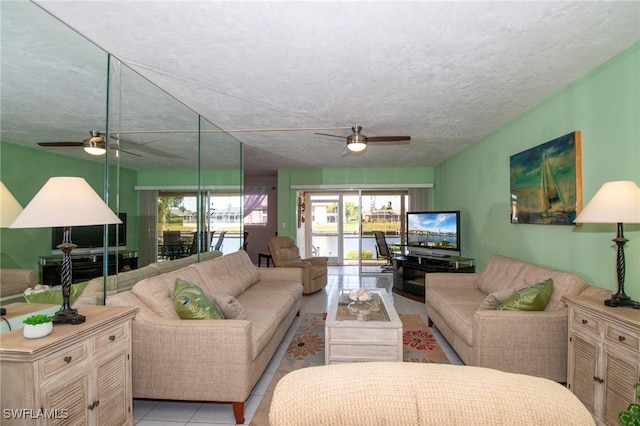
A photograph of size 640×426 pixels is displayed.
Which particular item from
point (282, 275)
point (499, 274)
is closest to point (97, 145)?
point (282, 275)

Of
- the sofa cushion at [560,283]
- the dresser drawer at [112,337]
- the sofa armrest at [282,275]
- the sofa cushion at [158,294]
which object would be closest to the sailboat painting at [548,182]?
the sofa cushion at [560,283]

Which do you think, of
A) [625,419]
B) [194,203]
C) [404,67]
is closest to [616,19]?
[404,67]

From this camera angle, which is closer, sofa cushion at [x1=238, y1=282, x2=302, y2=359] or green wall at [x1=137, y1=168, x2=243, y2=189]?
sofa cushion at [x1=238, y1=282, x2=302, y2=359]

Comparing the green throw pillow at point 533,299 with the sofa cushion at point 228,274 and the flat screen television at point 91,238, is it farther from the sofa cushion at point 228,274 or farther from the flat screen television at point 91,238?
the flat screen television at point 91,238

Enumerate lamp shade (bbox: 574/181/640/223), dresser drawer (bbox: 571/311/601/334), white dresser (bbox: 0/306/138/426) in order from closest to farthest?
white dresser (bbox: 0/306/138/426) < lamp shade (bbox: 574/181/640/223) < dresser drawer (bbox: 571/311/601/334)

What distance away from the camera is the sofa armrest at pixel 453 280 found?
3.88m

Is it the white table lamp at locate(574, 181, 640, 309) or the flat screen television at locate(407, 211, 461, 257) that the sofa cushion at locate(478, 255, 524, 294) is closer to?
the white table lamp at locate(574, 181, 640, 309)

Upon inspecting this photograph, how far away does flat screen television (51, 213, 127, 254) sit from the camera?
182 centimetres

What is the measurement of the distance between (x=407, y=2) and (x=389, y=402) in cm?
182

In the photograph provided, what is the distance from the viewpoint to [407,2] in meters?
1.63

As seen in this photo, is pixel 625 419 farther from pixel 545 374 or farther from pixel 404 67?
pixel 404 67

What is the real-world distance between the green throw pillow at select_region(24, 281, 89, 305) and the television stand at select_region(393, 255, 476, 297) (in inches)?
168

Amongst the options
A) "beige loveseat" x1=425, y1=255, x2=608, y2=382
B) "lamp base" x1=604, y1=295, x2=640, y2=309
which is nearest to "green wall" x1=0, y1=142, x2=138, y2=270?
"beige loveseat" x1=425, y1=255, x2=608, y2=382

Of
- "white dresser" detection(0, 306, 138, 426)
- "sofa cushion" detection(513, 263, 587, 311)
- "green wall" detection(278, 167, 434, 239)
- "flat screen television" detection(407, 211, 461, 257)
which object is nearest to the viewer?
"white dresser" detection(0, 306, 138, 426)
